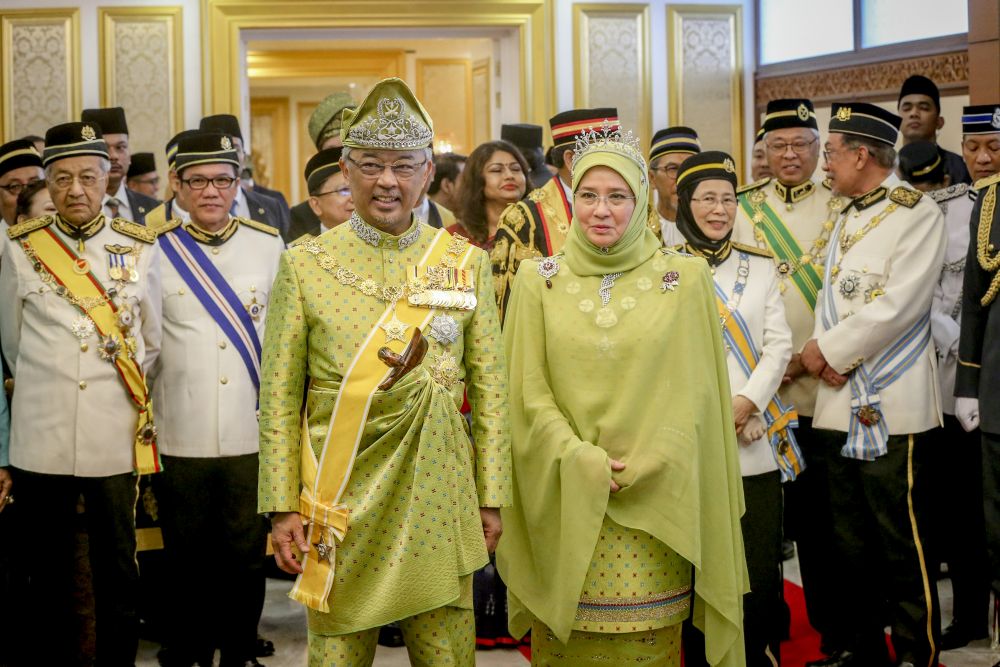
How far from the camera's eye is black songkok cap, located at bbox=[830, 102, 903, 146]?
4184 millimetres

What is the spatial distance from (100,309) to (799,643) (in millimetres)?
2691

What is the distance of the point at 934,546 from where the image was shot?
4.22 metres

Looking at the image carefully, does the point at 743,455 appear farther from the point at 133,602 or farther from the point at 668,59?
the point at 668,59

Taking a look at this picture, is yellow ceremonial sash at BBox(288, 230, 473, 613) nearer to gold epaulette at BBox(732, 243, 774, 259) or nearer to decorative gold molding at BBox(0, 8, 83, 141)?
gold epaulette at BBox(732, 243, 774, 259)

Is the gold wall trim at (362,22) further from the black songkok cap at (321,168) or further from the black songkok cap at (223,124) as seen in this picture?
the black songkok cap at (321,168)

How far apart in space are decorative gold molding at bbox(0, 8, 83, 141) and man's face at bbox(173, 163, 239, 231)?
5158 millimetres

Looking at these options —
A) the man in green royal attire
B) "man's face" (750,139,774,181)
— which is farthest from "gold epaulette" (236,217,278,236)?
"man's face" (750,139,774,181)

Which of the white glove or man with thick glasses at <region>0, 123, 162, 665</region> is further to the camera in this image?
the white glove

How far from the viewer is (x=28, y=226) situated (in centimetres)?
385

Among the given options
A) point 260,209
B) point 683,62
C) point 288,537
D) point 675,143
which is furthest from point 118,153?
point 683,62

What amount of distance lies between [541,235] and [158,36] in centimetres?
554

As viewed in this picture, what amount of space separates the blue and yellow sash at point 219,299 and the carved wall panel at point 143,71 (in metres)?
5.03

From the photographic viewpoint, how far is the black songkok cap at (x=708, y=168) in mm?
3840

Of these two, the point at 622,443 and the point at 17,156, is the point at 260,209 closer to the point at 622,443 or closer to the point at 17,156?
the point at 17,156
